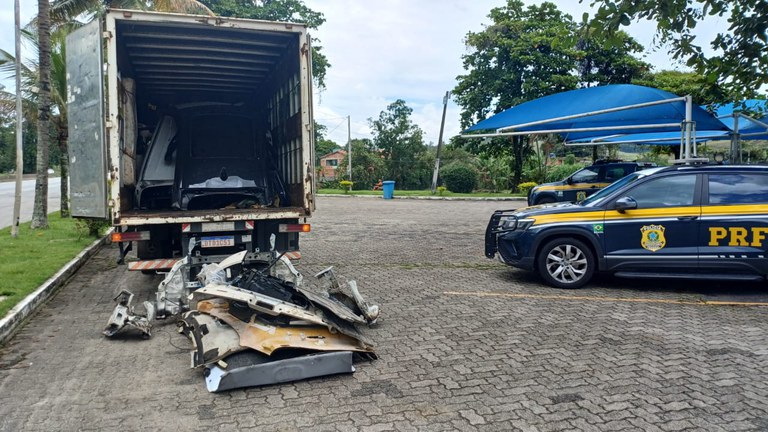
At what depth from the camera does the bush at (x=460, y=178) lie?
32.1 m

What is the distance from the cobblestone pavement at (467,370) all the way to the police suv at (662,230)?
1.19 ft

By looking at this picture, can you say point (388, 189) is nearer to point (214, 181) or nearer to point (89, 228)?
point (89, 228)

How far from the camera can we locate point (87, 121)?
22.1 ft

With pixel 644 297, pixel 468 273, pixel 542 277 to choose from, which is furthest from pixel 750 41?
pixel 468 273

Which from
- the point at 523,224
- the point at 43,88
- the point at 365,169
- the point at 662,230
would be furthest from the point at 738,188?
the point at 365,169

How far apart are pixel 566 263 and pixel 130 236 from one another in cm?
561

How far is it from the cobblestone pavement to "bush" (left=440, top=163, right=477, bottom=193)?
2441 cm

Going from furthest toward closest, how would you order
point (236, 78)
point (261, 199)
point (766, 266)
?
1. point (236, 78)
2. point (261, 199)
3. point (766, 266)

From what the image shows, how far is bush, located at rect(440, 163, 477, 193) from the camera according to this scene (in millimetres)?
32125

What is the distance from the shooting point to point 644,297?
722cm

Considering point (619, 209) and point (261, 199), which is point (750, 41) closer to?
point (619, 209)

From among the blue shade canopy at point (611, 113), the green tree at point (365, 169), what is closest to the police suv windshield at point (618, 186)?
the blue shade canopy at point (611, 113)

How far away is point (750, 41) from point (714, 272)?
2863 mm

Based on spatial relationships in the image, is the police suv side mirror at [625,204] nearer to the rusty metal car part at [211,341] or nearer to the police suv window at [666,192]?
the police suv window at [666,192]
